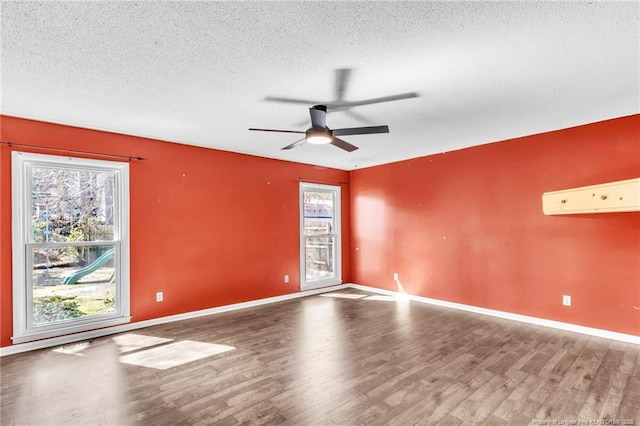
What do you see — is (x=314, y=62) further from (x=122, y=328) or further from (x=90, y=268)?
(x=122, y=328)

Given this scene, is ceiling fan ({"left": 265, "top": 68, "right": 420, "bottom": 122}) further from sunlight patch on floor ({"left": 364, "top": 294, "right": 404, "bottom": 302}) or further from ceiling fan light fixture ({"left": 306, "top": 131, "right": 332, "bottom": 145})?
sunlight patch on floor ({"left": 364, "top": 294, "right": 404, "bottom": 302})

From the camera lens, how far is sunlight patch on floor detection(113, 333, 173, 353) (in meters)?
3.26

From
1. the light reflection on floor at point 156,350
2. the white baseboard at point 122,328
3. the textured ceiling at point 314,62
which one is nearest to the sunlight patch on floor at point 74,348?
the light reflection on floor at point 156,350

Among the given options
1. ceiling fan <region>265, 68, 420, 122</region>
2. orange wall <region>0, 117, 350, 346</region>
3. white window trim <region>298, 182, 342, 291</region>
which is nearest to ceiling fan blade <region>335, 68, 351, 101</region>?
ceiling fan <region>265, 68, 420, 122</region>

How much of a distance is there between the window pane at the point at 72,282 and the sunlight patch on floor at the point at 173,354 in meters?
1.03

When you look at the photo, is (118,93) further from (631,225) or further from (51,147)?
(631,225)

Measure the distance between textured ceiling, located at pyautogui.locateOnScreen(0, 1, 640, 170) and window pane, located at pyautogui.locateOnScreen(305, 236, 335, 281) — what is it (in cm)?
292

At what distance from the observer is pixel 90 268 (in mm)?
3621

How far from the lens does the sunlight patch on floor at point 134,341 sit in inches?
128

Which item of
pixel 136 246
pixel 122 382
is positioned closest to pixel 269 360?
pixel 122 382

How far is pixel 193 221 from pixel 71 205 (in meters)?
1.34

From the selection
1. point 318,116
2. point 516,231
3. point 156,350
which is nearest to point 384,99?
point 318,116

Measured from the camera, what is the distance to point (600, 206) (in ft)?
10.3

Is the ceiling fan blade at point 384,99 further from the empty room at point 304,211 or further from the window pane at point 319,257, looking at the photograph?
the window pane at point 319,257
